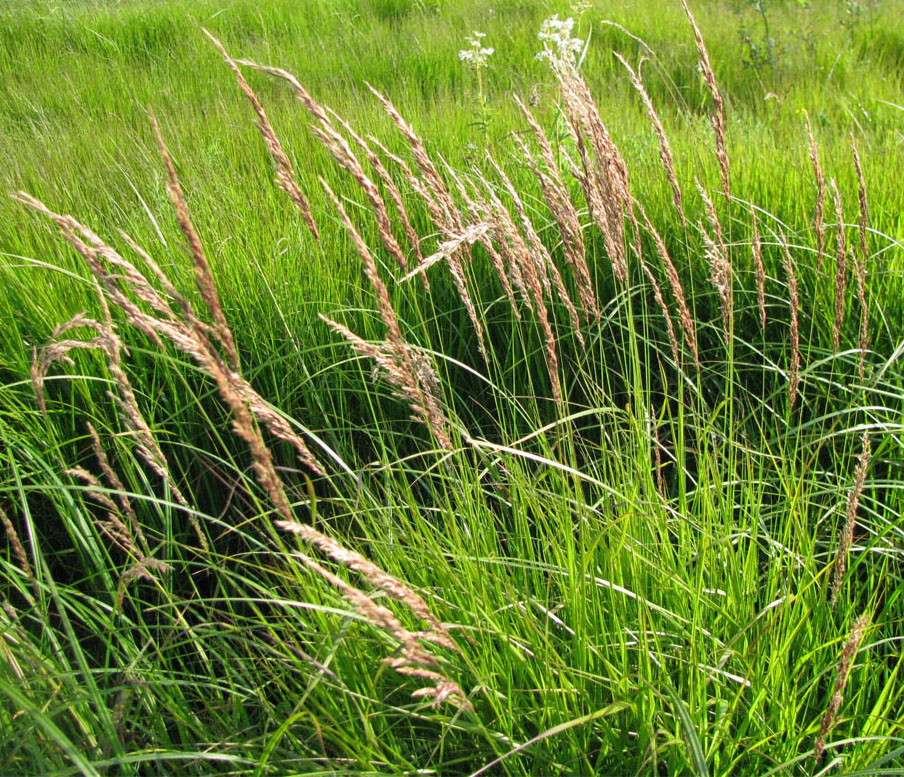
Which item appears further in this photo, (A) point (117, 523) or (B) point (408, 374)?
(A) point (117, 523)

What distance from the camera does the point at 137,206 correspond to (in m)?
2.88

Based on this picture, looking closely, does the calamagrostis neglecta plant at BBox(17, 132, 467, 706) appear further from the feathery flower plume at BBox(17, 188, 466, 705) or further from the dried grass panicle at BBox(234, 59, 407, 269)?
the dried grass panicle at BBox(234, 59, 407, 269)

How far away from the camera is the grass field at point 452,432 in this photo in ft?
3.70

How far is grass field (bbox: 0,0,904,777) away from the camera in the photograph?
1127mm

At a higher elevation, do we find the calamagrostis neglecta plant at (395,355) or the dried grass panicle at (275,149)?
the dried grass panicle at (275,149)

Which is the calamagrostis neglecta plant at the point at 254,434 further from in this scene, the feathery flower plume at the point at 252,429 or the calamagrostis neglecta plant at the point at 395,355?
the calamagrostis neglecta plant at the point at 395,355

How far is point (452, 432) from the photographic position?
180 centimetres

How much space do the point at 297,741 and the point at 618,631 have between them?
0.52 m

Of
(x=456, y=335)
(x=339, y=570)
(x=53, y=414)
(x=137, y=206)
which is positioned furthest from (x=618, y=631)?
(x=137, y=206)

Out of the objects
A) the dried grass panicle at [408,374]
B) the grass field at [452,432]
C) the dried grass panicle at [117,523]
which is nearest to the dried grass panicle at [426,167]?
the grass field at [452,432]

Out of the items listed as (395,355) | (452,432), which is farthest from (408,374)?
(452,432)

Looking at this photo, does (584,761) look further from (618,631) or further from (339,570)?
(339,570)

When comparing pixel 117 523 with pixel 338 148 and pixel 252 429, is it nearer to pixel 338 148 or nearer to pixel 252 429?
pixel 252 429

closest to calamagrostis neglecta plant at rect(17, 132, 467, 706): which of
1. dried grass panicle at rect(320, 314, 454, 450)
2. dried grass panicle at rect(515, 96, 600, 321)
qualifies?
dried grass panicle at rect(320, 314, 454, 450)
